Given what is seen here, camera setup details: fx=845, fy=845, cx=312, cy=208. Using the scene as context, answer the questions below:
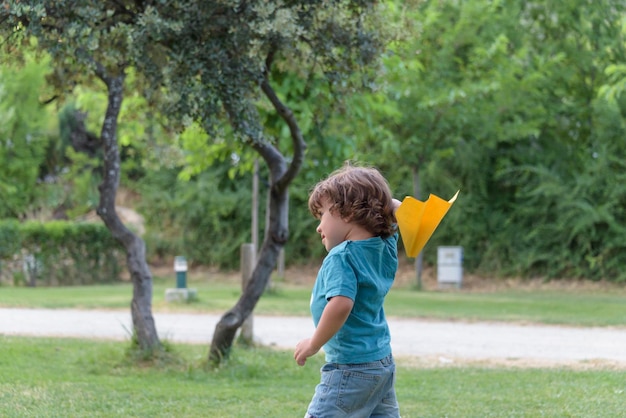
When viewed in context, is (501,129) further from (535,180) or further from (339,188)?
(339,188)

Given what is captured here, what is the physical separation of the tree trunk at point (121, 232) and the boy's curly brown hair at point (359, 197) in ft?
16.8

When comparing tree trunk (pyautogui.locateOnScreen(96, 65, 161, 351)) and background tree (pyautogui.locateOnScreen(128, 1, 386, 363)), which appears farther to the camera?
tree trunk (pyautogui.locateOnScreen(96, 65, 161, 351))

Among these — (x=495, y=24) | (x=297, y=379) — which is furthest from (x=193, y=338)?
(x=495, y=24)

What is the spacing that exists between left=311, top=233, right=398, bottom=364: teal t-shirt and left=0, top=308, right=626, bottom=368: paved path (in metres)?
5.48

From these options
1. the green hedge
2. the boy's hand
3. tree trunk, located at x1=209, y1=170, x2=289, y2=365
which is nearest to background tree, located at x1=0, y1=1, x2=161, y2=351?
tree trunk, located at x1=209, y1=170, x2=289, y2=365

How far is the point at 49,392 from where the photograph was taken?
6.60m

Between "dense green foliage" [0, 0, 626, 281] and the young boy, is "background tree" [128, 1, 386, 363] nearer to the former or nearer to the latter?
the young boy

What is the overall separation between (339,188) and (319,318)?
0.54 m

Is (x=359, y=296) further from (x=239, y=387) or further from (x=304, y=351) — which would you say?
(x=239, y=387)

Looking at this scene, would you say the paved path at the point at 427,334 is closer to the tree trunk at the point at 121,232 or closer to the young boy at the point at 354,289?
the tree trunk at the point at 121,232

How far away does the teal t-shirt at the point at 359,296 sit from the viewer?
3398 millimetres

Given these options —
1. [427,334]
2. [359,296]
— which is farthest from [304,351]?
[427,334]

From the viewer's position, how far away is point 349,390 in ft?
11.2

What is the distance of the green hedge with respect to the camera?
70.1ft
